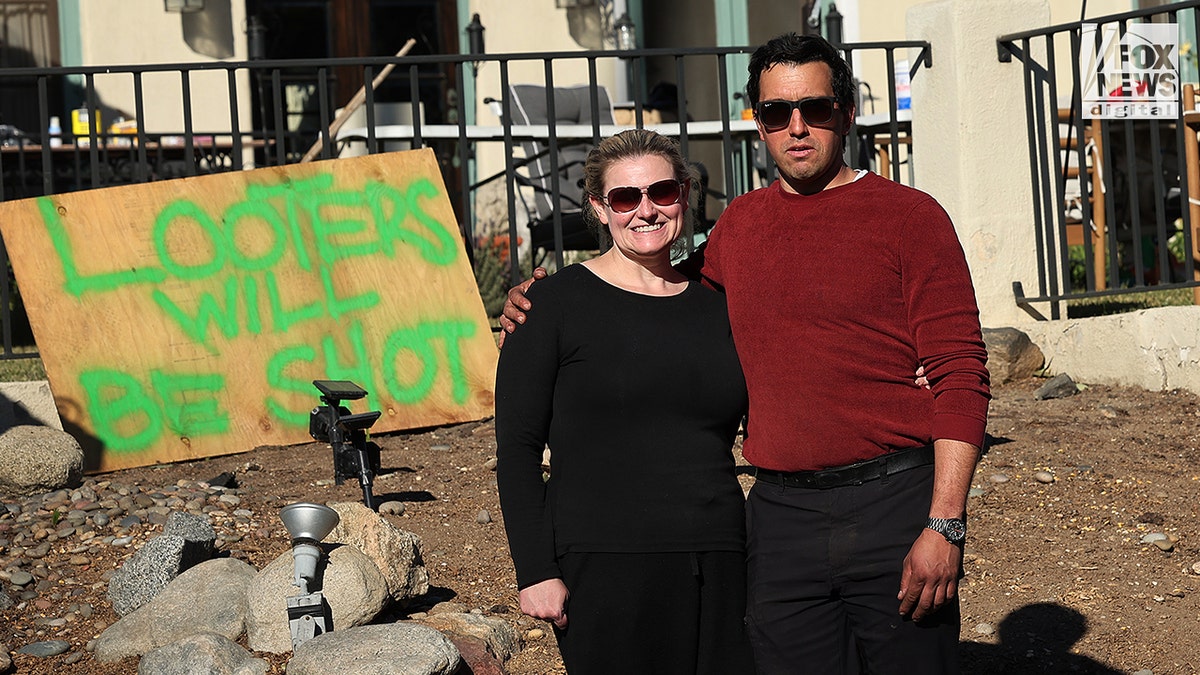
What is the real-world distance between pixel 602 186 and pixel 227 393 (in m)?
3.88

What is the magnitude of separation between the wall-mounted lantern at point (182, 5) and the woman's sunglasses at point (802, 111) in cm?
1057

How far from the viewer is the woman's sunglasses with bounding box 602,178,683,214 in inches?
109

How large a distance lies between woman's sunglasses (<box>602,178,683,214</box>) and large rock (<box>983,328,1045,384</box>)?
173 inches

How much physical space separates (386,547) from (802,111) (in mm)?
2275

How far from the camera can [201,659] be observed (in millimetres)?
3936

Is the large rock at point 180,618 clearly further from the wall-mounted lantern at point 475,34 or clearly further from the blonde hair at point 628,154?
the wall-mounted lantern at point 475,34

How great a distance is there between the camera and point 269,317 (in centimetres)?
640

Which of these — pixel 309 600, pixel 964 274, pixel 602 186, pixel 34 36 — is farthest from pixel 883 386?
pixel 34 36

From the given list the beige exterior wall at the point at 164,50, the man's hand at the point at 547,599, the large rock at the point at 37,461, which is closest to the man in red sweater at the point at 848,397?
the man's hand at the point at 547,599

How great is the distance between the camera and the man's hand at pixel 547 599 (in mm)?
2666

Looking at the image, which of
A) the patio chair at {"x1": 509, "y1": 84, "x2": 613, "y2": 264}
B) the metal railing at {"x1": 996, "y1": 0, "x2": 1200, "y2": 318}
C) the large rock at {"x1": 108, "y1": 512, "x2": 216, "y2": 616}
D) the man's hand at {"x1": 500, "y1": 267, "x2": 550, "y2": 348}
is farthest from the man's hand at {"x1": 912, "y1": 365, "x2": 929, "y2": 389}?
the patio chair at {"x1": 509, "y1": 84, "x2": 613, "y2": 264}

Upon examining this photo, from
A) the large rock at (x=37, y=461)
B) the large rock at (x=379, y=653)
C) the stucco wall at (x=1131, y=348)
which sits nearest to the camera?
the large rock at (x=379, y=653)

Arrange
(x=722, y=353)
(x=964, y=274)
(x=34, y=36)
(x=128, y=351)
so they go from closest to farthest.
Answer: (x=964, y=274), (x=722, y=353), (x=128, y=351), (x=34, y=36)

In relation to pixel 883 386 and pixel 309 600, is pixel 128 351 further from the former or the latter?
pixel 883 386
